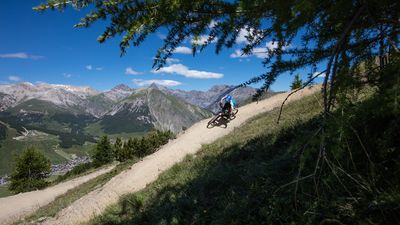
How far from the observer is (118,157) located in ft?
216

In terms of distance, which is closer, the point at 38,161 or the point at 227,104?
the point at 227,104

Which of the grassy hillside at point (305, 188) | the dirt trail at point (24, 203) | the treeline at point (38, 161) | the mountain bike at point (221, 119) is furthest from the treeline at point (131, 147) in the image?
the grassy hillside at point (305, 188)

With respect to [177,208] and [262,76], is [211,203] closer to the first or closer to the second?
[177,208]

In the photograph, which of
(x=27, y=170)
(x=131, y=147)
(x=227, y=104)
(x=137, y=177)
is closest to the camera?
(x=137, y=177)

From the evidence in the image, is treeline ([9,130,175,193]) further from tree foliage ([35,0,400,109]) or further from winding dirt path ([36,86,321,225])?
tree foliage ([35,0,400,109])

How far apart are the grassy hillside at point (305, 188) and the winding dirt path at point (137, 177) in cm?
606

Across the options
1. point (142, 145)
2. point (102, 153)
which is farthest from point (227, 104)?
point (102, 153)

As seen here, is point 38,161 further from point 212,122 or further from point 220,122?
point 220,122

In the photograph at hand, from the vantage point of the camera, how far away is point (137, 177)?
21.3m

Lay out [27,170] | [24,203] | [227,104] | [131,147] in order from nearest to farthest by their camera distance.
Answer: [227,104] < [24,203] < [131,147] < [27,170]

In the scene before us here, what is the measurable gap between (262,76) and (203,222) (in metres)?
4.64

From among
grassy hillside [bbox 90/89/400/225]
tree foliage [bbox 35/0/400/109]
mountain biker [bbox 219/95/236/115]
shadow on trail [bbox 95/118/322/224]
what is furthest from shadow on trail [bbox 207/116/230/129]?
tree foliage [bbox 35/0/400/109]

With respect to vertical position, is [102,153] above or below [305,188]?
above

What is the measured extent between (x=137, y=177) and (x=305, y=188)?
17445 millimetres
